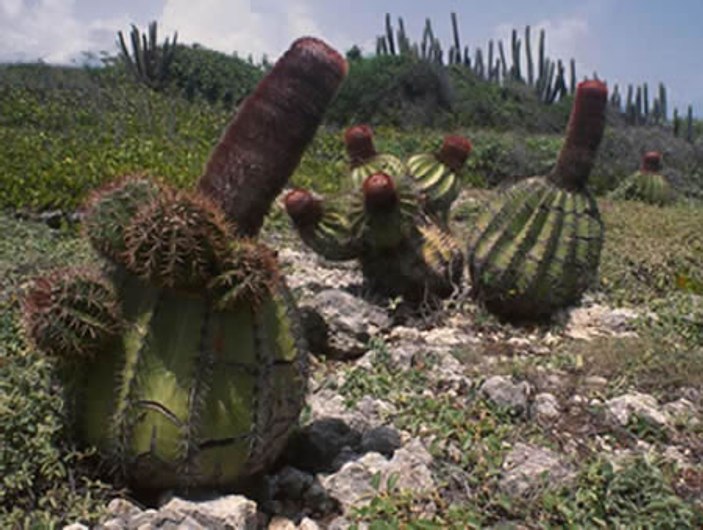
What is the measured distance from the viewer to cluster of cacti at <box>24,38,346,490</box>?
2.25 metres

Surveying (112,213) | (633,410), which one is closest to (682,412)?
(633,410)

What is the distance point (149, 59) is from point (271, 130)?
20900 millimetres

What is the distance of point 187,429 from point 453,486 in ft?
2.99

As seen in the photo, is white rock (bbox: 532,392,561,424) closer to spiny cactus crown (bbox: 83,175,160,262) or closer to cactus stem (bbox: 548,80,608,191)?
spiny cactus crown (bbox: 83,175,160,262)

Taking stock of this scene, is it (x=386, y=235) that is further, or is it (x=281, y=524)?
(x=386, y=235)

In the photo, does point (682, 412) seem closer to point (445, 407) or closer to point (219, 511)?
point (445, 407)

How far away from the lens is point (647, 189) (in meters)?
12.4

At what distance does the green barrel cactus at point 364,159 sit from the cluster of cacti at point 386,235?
0.48ft

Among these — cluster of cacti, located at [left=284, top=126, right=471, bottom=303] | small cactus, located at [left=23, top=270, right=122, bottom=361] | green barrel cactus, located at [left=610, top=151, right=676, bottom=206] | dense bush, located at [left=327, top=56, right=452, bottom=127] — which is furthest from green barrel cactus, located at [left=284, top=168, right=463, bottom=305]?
dense bush, located at [left=327, top=56, right=452, bottom=127]

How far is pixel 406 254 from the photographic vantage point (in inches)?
206

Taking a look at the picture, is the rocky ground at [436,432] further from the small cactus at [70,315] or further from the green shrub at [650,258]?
the green shrub at [650,258]

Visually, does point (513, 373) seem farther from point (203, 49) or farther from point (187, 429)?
point (203, 49)

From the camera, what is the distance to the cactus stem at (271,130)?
8.21ft

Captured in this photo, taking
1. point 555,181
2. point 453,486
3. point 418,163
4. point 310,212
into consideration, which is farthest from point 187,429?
point 418,163
